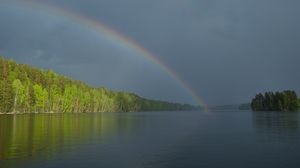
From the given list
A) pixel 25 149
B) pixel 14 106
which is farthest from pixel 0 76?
pixel 25 149

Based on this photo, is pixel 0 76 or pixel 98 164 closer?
pixel 98 164

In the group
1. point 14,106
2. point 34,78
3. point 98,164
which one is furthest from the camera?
point 34,78

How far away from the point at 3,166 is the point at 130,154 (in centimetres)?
1341

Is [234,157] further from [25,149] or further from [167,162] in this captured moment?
[25,149]

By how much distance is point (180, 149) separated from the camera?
131 ft

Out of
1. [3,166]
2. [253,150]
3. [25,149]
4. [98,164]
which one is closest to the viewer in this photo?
[3,166]

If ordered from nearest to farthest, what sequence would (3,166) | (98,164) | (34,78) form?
(3,166) → (98,164) → (34,78)

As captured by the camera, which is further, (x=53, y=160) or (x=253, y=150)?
(x=253, y=150)

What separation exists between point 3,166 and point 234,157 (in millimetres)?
22536

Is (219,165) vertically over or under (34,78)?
under

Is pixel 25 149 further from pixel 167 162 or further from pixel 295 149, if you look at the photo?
pixel 295 149

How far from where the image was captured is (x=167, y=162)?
3067 centimetres

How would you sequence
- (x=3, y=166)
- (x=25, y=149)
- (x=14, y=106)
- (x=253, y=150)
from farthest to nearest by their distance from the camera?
1. (x=14, y=106)
2. (x=253, y=150)
3. (x=25, y=149)
4. (x=3, y=166)

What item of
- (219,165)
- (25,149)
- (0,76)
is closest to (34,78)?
(0,76)
